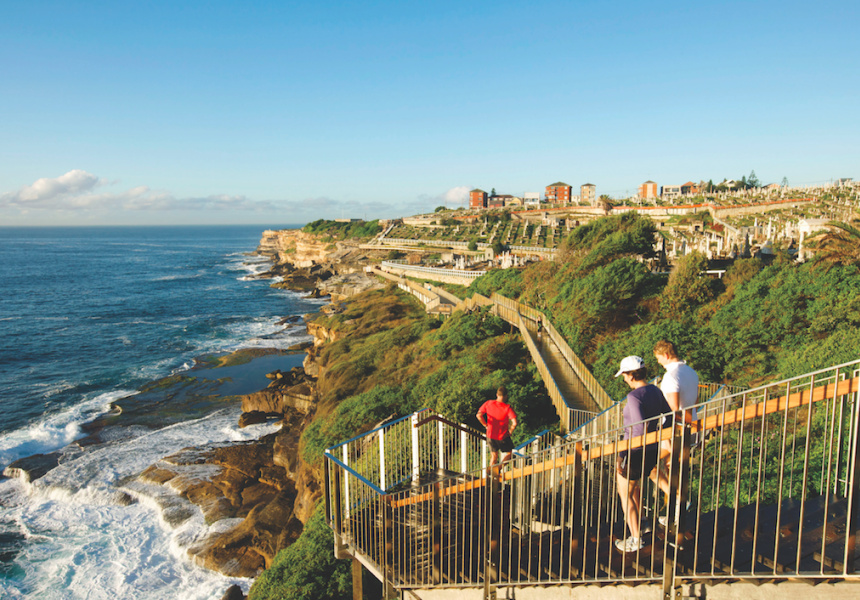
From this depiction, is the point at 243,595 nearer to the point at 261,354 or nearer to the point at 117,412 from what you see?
the point at 117,412

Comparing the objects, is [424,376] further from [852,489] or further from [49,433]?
[852,489]

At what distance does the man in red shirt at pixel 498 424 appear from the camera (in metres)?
7.49

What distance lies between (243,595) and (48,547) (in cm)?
735

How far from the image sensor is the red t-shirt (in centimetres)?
749

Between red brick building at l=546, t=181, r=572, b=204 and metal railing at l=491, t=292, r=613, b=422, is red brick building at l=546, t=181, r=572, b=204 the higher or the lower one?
the higher one

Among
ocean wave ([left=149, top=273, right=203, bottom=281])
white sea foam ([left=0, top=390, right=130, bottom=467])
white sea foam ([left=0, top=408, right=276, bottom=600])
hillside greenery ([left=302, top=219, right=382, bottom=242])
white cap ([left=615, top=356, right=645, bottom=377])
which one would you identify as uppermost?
hillside greenery ([left=302, top=219, right=382, bottom=242])

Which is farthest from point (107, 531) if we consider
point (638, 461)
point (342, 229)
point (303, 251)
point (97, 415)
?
point (342, 229)

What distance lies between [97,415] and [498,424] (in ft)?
87.2

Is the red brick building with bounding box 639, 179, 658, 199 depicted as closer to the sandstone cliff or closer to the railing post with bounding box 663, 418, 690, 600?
the sandstone cliff

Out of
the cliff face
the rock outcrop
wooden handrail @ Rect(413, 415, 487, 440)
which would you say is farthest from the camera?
the cliff face

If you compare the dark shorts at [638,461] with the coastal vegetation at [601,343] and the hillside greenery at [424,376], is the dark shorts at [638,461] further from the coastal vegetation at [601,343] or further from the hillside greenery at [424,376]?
the hillside greenery at [424,376]

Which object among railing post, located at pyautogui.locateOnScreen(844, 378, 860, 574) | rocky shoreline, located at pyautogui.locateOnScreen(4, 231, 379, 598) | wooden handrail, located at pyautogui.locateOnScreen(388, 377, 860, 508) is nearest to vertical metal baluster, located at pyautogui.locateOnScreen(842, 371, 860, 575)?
railing post, located at pyautogui.locateOnScreen(844, 378, 860, 574)

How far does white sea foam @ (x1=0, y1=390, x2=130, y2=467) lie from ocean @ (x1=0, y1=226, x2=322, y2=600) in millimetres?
Result: 60

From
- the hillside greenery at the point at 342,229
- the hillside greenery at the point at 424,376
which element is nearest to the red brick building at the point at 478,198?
the hillside greenery at the point at 342,229
